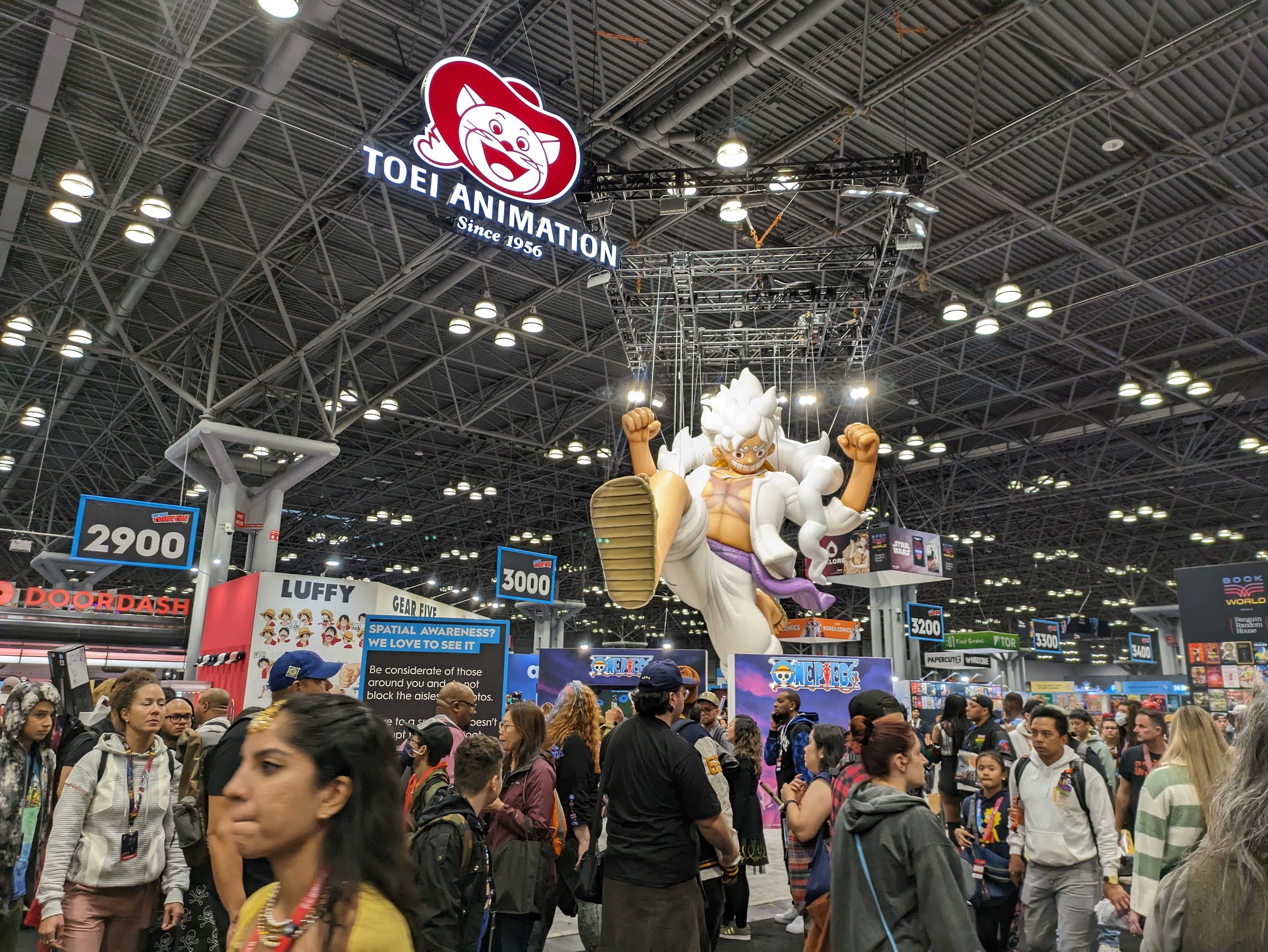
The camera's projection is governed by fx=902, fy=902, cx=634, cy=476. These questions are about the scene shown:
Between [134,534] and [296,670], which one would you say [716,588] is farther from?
[134,534]

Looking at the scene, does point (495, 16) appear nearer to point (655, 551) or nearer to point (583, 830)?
point (655, 551)

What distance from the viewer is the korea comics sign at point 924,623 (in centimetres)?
2012

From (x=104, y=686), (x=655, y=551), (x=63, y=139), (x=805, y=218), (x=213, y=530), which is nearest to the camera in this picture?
(x=104, y=686)

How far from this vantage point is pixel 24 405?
60.6 ft

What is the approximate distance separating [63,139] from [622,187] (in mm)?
6908

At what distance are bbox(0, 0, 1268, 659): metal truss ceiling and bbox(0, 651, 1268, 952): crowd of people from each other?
21.8 feet

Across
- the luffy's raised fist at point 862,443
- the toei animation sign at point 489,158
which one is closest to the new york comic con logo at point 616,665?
the luffy's raised fist at point 862,443

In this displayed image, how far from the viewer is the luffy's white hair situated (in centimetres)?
891

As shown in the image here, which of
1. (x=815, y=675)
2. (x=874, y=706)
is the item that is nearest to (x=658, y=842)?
(x=874, y=706)

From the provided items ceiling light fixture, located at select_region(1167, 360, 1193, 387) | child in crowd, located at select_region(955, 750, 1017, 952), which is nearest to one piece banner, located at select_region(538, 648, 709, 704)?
child in crowd, located at select_region(955, 750, 1017, 952)

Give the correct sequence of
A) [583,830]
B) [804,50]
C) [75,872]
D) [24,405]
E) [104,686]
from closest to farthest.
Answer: [75,872] → [583,830] → [104,686] → [804,50] → [24,405]

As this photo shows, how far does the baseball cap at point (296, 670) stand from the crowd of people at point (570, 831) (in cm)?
1

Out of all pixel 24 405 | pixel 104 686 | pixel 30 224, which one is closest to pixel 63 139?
pixel 30 224

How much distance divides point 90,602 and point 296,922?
18958 mm
